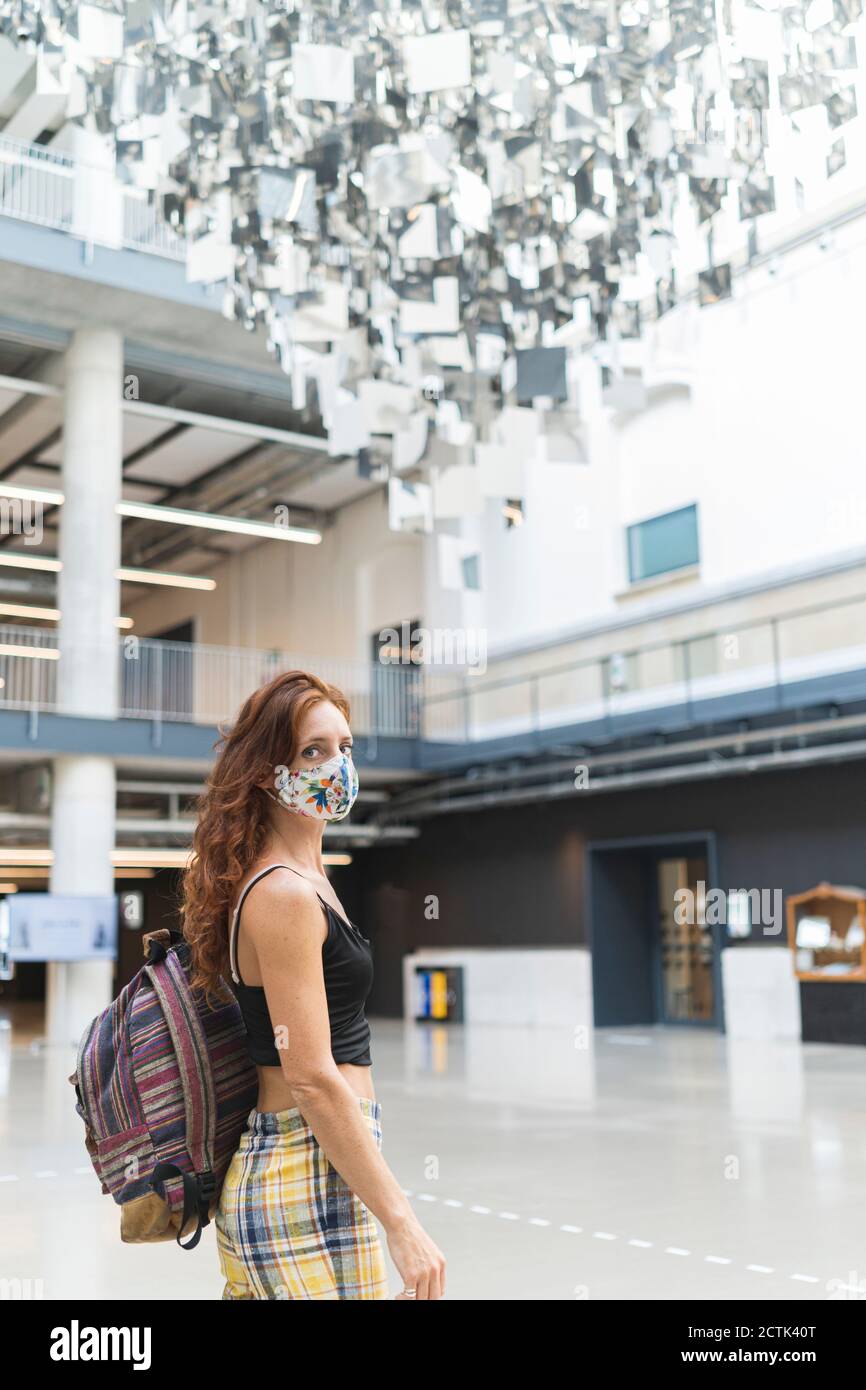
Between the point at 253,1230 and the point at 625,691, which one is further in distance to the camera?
the point at 625,691

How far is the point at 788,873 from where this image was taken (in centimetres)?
1864

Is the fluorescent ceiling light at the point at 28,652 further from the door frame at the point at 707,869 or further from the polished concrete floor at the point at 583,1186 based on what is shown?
the door frame at the point at 707,869

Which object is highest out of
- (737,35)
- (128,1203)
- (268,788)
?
(737,35)

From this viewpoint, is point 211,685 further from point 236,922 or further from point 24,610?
point 236,922

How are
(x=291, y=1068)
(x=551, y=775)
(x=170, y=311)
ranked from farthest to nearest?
1. (x=551, y=775)
2. (x=170, y=311)
3. (x=291, y=1068)

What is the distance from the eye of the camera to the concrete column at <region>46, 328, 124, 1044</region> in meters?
19.5

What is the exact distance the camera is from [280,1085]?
7.17ft

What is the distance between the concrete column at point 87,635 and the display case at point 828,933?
9.54 m

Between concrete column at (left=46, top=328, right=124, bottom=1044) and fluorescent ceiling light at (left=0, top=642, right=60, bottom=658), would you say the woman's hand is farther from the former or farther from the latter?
fluorescent ceiling light at (left=0, top=642, right=60, bottom=658)

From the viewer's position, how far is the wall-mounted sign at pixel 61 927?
60.4 feet

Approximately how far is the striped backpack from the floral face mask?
0.33 metres

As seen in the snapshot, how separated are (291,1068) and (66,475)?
1932 cm
